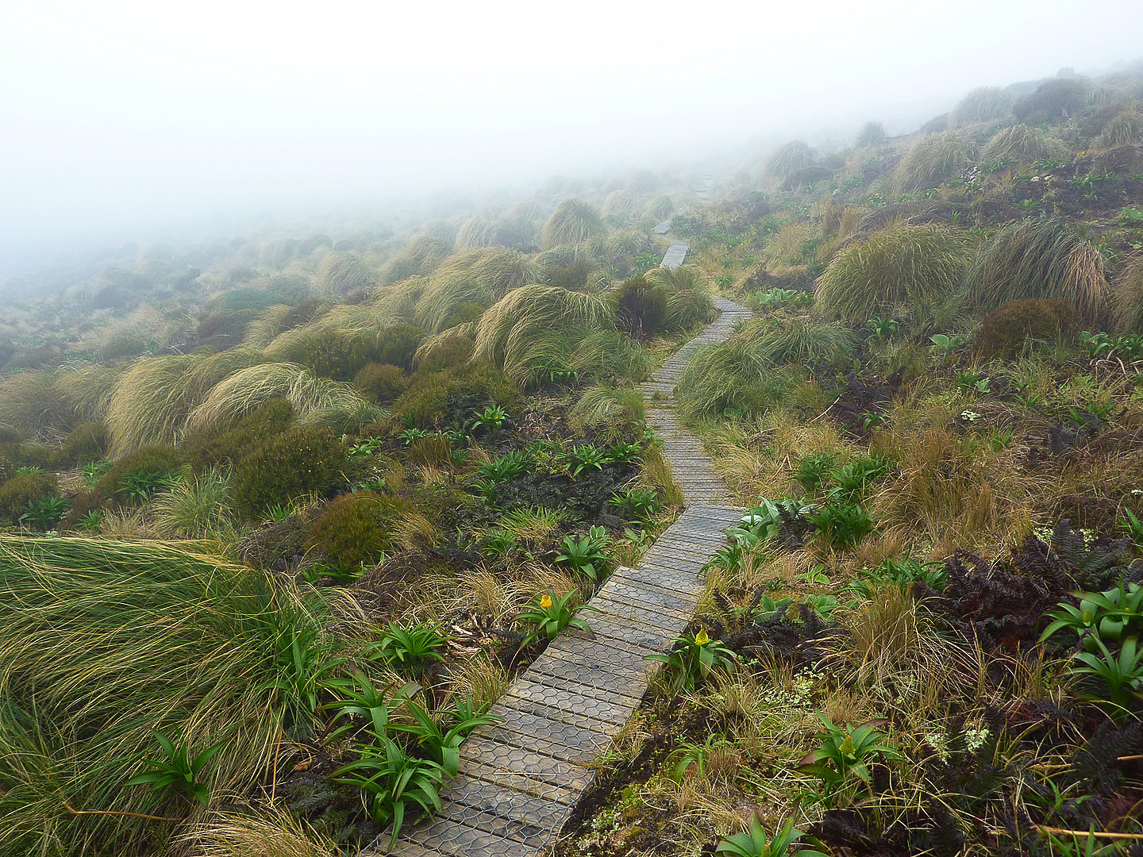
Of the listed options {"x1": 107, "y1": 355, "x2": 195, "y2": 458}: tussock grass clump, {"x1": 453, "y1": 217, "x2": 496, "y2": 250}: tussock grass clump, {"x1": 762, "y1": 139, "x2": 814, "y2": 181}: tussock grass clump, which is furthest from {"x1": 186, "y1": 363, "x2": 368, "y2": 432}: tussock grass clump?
{"x1": 762, "y1": 139, "x2": 814, "y2": 181}: tussock grass clump

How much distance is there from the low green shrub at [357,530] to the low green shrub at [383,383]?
4.56 meters

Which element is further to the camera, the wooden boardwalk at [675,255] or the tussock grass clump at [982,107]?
the tussock grass clump at [982,107]

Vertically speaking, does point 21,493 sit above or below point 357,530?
below

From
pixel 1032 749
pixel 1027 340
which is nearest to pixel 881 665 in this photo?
pixel 1032 749

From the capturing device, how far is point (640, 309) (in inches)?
474

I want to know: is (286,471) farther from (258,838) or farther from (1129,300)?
(1129,300)

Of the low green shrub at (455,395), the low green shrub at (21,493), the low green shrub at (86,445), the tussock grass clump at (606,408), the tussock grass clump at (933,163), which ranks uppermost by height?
the tussock grass clump at (933,163)

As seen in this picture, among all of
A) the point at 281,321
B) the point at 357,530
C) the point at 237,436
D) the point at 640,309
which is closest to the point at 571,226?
the point at 281,321

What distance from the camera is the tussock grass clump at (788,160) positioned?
1220 inches

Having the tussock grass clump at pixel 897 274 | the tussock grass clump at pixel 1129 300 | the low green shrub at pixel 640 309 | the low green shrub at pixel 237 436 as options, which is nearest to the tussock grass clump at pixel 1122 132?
the tussock grass clump at pixel 897 274

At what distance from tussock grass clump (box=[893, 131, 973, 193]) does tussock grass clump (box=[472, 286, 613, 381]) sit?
12.8 metres

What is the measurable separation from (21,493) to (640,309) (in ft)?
33.6

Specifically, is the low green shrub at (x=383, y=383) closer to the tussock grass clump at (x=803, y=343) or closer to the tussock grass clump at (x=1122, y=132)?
the tussock grass clump at (x=803, y=343)

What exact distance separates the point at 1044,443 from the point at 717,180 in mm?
39002
